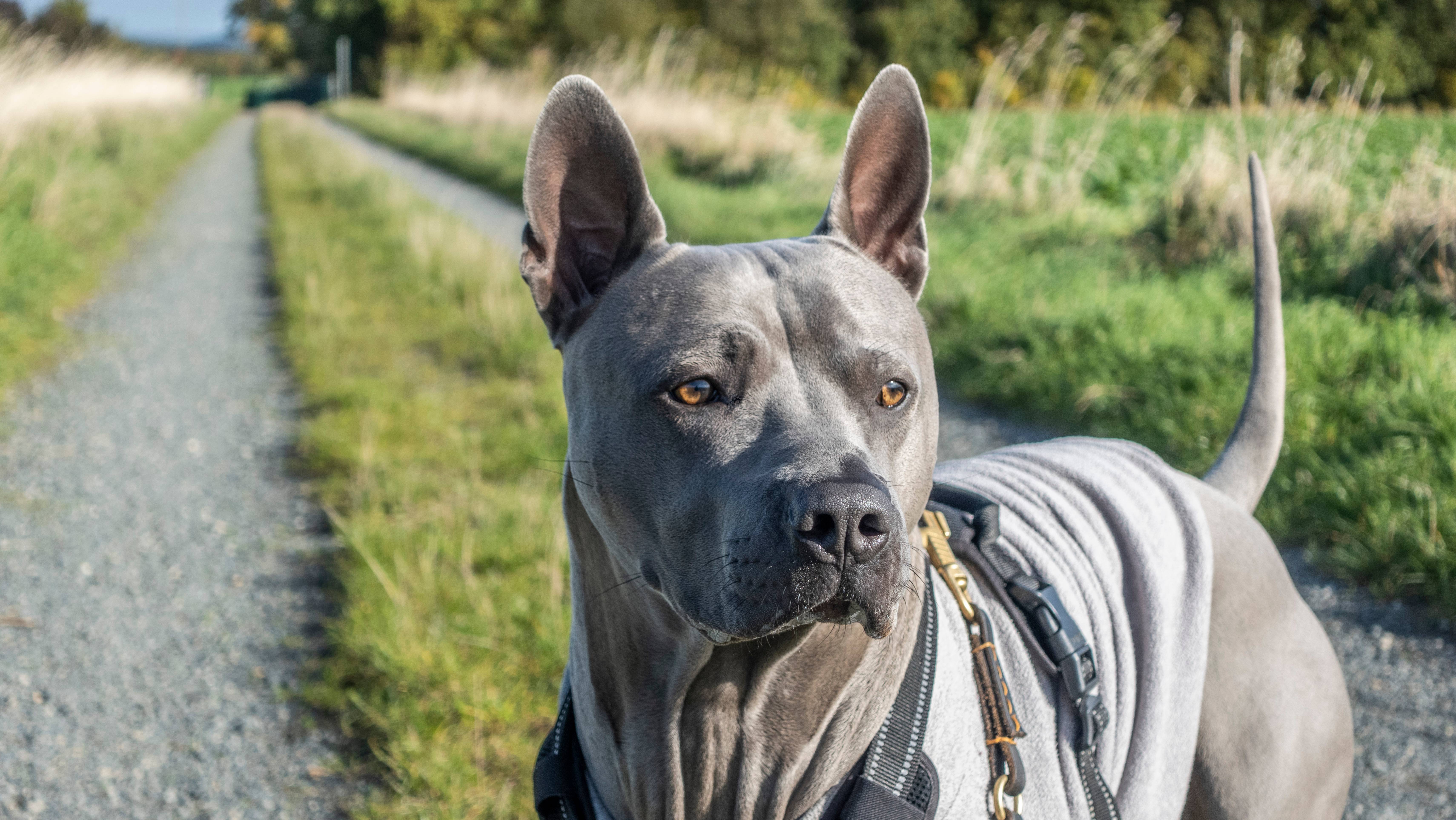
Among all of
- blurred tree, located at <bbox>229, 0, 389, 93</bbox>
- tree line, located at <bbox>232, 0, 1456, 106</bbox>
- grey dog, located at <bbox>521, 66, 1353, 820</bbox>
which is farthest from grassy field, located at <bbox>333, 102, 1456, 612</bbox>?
blurred tree, located at <bbox>229, 0, 389, 93</bbox>

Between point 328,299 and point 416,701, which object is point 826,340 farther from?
point 328,299

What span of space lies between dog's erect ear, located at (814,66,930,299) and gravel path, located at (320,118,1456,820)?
1.70 meters

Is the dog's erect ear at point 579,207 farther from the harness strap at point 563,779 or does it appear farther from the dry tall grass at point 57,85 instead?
the dry tall grass at point 57,85

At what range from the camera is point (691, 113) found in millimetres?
13102

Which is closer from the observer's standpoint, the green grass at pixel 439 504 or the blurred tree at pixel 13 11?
the green grass at pixel 439 504

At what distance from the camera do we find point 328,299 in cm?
728

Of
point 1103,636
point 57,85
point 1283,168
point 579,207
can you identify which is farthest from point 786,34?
point 1103,636

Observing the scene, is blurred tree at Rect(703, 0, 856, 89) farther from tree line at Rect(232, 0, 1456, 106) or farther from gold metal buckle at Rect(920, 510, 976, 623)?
gold metal buckle at Rect(920, 510, 976, 623)

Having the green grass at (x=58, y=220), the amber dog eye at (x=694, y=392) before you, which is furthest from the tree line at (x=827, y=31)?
the amber dog eye at (x=694, y=392)

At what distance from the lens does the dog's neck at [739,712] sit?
1702 millimetres

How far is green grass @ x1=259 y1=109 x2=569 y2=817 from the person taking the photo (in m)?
2.73

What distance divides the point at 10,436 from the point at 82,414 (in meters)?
0.40

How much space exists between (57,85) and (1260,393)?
16.5m

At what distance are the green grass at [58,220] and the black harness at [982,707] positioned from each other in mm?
5614
